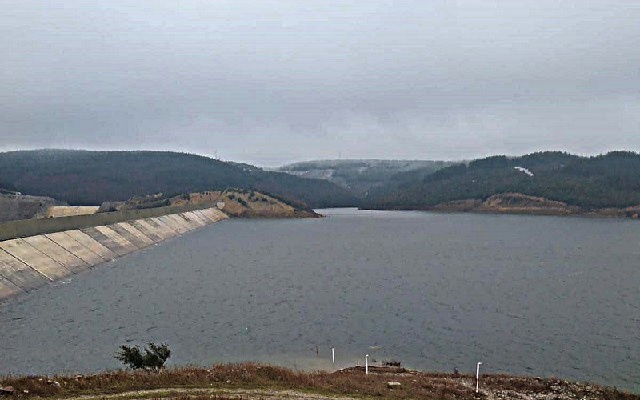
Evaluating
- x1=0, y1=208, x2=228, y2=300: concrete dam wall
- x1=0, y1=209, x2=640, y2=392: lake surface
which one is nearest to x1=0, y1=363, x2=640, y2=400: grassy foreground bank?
x1=0, y1=209, x2=640, y2=392: lake surface

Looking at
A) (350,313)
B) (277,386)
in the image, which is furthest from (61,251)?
(277,386)

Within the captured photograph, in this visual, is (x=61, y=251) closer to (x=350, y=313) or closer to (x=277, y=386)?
(x=350, y=313)

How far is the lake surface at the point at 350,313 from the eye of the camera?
40312mm

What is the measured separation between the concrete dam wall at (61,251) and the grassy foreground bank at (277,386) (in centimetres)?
4386

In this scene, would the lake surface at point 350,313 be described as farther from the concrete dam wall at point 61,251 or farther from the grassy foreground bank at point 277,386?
the grassy foreground bank at point 277,386

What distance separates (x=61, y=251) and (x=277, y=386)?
7194cm

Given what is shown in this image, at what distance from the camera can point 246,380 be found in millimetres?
26797

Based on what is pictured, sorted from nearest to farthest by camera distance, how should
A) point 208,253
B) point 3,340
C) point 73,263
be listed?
point 3,340 < point 73,263 < point 208,253

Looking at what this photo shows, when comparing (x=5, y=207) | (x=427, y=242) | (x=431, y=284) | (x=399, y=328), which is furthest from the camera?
(x=5, y=207)

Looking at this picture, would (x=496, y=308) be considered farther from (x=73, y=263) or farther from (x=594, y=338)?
(x=73, y=263)

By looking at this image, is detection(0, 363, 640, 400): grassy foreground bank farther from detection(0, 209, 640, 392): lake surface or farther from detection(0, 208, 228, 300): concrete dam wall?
detection(0, 208, 228, 300): concrete dam wall

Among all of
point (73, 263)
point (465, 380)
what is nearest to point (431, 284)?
point (465, 380)

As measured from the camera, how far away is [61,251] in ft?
282

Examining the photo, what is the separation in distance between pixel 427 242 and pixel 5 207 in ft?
370
